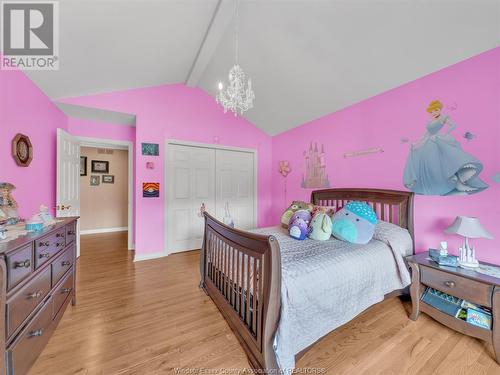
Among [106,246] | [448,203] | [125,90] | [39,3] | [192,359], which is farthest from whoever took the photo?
[106,246]

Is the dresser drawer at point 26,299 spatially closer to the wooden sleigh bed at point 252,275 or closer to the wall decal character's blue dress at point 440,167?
the wooden sleigh bed at point 252,275

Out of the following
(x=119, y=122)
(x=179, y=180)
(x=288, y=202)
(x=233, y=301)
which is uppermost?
(x=119, y=122)

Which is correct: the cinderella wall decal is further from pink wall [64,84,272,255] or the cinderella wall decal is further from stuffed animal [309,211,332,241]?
pink wall [64,84,272,255]

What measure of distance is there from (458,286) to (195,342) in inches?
82.8

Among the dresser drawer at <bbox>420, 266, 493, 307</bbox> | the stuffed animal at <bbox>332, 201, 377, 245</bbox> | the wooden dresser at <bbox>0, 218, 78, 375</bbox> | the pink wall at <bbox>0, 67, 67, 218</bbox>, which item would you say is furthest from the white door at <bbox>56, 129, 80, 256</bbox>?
the dresser drawer at <bbox>420, 266, 493, 307</bbox>

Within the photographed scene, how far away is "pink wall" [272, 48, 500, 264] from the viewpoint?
1794 mm

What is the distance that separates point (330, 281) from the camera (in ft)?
4.80

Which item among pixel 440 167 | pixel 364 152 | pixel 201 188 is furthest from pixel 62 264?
pixel 440 167

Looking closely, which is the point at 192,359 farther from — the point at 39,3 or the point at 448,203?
the point at 39,3

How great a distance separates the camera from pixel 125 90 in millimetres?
3193

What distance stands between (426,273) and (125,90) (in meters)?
4.39

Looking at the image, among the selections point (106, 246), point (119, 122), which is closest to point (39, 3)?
point (119, 122)

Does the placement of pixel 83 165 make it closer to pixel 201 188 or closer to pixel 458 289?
pixel 201 188

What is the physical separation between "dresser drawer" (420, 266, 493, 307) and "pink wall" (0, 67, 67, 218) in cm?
390
